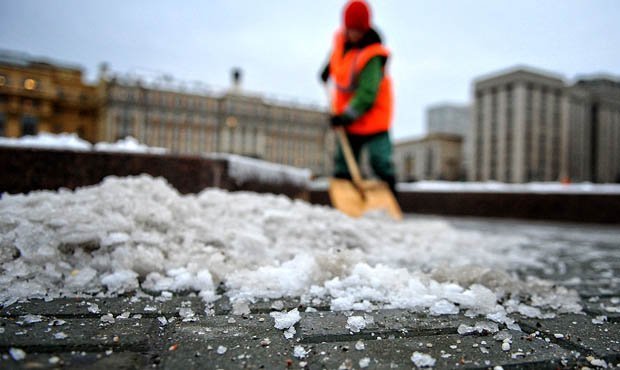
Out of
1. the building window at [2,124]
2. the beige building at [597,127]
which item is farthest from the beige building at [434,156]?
the building window at [2,124]

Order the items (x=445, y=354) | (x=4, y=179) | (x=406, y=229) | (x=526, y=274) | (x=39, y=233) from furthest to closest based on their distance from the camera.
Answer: (x=406, y=229), (x=4, y=179), (x=526, y=274), (x=39, y=233), (x=445, y=354)

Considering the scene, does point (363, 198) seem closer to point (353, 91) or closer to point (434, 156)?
point (353, 91)

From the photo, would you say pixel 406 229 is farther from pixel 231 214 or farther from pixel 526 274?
pixel 231 214

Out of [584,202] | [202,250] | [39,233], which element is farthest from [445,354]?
[584,202]

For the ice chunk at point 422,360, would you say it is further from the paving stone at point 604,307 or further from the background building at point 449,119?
the background building at point 449,119

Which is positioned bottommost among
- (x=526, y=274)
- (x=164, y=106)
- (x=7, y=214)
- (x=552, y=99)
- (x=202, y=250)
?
(x=526, y=274)

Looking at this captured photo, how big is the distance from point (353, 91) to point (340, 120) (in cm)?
32

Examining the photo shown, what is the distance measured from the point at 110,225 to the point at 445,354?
49.4 inches

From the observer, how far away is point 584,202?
610 centimetres

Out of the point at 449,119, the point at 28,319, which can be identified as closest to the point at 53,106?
the point at 28,319

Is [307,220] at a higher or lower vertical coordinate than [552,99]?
lower

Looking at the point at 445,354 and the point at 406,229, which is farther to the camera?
the point at 406,229

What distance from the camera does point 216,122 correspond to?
45.3 meters

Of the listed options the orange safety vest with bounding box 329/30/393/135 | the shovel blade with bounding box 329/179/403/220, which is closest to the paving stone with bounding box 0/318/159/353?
the shovel blade with bounding box 329/179/403/220
